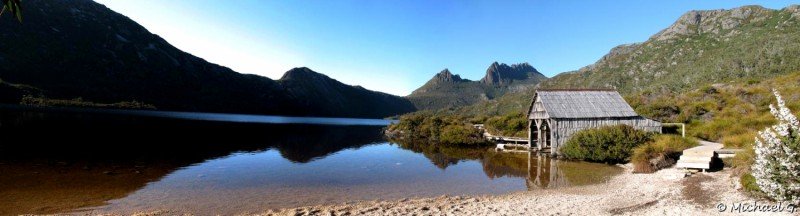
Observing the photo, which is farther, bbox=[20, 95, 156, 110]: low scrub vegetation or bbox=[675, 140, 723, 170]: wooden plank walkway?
bbox=[20, 95, 156, 110]: low scrub vegetation

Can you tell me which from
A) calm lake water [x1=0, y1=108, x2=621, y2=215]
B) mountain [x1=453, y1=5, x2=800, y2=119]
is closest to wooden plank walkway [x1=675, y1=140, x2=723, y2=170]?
calm lake water [x1=0, y1=108, x2=621, y2=215]

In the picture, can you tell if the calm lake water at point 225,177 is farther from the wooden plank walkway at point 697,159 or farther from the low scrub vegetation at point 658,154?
the wooden plank walkway at point 697,159

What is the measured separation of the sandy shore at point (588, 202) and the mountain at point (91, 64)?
5264 inches

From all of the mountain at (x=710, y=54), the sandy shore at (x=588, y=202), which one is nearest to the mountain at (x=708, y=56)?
the mountain at (x=710, y=54)

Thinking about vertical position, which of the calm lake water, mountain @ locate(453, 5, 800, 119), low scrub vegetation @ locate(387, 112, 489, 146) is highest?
mountain @ locate(453, 5, 800, 119)

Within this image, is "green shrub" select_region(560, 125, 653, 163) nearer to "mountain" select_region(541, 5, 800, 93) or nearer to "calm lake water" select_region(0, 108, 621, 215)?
"calm lake water" select_region(0, 108, 621, 215)

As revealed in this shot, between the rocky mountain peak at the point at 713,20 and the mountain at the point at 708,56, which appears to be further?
the rocky mountain peak at the point at 713,20

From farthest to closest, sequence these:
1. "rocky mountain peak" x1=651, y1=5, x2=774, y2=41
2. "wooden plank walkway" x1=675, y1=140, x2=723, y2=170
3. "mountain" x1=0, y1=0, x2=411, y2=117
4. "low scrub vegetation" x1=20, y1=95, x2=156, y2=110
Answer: "mountain" x1=0, y1=0, x2=411, y2=117 → "rocky mountain peak" x1=651, y1=5, x2=774, y2=41 → "low scrub vegetation" x1=20, y1=95, x2=156, y2=110 → "wooden plank walkway" x1=675, y1=140, x2=723, y2=170

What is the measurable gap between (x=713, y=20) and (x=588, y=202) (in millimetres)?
150314

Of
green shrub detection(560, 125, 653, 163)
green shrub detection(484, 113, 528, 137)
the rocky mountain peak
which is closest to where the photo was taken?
green shrub detection(560, 125, 653, 163)

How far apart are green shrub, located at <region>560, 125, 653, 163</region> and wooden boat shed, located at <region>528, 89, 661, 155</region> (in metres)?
2.54

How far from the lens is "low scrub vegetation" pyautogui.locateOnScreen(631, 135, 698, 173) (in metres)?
21.8

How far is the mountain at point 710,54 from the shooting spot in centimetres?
7488

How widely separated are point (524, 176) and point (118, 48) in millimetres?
200533
